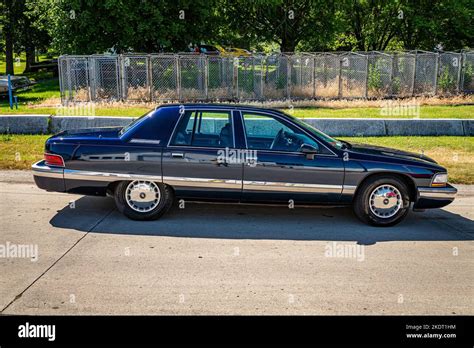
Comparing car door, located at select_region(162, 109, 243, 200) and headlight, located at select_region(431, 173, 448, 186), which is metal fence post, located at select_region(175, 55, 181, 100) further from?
headlight, located at select_region(431, 173, 448, 186)

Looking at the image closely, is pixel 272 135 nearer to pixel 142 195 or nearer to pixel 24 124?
pixel 142 195

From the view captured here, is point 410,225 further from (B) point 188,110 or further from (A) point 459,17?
(A) point 459,17

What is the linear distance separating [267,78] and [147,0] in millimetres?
6027

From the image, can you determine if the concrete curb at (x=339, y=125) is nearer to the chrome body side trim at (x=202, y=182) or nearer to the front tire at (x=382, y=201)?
the front tire at (x=382, y=201)

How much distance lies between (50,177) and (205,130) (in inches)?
85.8

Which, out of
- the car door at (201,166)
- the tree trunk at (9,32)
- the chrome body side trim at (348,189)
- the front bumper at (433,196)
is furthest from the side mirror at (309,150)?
the tree trunk at (9,32)

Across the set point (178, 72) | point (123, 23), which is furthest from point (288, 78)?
point (123, 23)

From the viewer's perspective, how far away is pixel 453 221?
7348 mm

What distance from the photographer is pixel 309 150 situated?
264 inches

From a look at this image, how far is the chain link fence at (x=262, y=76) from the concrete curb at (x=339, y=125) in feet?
19.3

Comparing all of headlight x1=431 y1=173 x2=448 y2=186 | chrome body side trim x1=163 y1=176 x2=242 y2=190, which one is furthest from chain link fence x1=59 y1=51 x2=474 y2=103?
headlight x1=431 y1=173 x2=448 y2=186

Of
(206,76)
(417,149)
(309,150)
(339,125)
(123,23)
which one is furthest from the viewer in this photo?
(123,23)

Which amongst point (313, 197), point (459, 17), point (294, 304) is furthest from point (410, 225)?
point (459, 17)

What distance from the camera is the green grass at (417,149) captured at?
992cm
